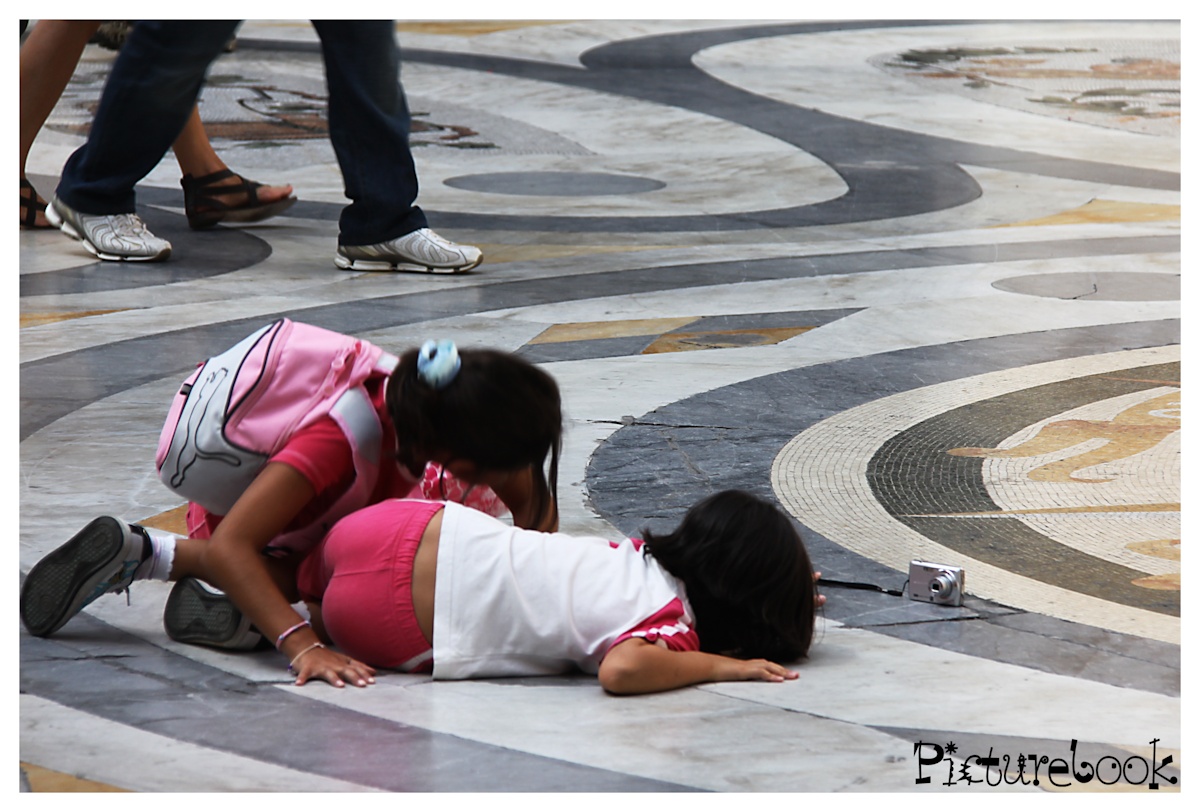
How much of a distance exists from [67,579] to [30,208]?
12.6 feet

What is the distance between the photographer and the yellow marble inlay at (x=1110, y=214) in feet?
21.9

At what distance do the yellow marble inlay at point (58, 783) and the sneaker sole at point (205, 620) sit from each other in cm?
46

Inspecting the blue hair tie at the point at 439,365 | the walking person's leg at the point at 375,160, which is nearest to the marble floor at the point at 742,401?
the walking person's leg at the point at 375,160

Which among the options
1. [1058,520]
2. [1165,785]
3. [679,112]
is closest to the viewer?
[1165,785]

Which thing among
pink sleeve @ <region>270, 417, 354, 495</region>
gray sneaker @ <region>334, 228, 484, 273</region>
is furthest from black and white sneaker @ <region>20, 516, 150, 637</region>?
gray sneaker @ <region>334, 228, 484, 273</region>

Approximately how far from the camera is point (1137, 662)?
2355 mm

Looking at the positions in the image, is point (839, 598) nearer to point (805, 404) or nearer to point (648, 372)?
point (805, 404)

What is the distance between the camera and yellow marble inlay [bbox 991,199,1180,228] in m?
6.66

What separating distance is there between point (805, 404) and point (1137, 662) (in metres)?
1.56

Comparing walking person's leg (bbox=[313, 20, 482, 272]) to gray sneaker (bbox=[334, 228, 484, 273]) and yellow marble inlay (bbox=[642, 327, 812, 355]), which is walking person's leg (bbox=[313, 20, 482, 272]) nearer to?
gray sneaker (bbox=[334, 228, 484, 273])

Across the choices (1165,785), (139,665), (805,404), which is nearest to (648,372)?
(805,404)

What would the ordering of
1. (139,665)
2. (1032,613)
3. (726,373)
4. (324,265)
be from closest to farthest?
1. (139,665)
2. (1032,613)
3. (726,373)
4. (324,265)

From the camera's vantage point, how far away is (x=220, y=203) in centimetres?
597

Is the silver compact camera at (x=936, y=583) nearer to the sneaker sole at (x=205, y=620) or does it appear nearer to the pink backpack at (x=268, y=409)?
the pink backpack at (x=268, y=409)
